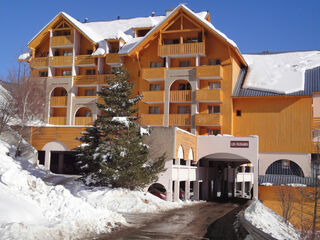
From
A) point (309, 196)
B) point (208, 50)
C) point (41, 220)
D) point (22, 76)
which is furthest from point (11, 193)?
point (208, 50)

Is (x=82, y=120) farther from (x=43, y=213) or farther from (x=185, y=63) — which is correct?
(x=43, y=213)

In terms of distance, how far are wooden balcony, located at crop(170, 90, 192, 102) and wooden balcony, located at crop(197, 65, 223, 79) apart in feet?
6.70

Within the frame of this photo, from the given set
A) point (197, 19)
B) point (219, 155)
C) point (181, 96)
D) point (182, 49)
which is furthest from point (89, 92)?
point (219, 155)

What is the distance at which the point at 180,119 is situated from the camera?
130 ft

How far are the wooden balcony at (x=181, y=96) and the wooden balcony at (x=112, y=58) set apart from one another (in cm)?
671

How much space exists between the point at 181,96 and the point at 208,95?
2.79 m

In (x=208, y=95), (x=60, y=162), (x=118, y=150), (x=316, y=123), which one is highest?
(x=208, y=95)

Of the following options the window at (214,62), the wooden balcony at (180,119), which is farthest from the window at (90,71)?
the window at (214,62)

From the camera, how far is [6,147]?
2939 cm

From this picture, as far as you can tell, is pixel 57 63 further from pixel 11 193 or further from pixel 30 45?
pixel 11 193

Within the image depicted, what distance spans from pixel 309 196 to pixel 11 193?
2497cm

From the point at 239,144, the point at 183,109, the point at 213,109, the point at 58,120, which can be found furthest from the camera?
the point at 58,120

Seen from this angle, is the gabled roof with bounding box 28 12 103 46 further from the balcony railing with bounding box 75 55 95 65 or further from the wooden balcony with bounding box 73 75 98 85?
the wooden balcony with bounding box 73 75 98 85

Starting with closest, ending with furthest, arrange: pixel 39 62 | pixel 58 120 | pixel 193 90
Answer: pixel 193 90 → pixel 58 120 → pixel 39 62
